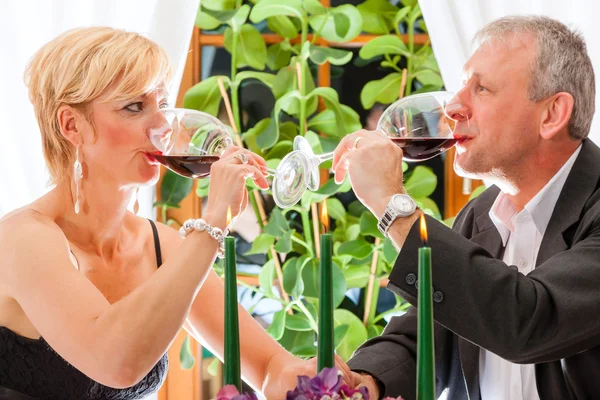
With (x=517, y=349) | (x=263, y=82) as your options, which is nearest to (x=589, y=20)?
(x=263, y=82)

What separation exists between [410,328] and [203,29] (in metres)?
1.57

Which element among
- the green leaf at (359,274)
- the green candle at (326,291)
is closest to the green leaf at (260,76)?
the green leaf at (359,274)

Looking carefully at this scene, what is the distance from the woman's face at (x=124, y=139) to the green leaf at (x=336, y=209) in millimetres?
1251

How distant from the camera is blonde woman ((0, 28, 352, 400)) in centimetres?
158

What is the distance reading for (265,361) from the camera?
1.83 meters

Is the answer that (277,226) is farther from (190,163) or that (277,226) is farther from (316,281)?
(190,163)

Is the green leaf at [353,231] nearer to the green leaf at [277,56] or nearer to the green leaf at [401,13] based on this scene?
the green leaf at [277,56]

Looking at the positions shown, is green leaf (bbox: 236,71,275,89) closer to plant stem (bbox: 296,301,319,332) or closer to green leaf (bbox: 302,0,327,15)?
green leaf (bbox: 302,0,327,15)

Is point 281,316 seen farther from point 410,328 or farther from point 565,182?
point 565,182

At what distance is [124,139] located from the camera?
1.80 metres

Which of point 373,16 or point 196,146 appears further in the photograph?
point 373,16

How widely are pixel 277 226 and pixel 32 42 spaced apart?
0.99m

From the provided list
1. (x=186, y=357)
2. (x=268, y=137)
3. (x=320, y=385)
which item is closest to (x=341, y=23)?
(x=268, y=137)

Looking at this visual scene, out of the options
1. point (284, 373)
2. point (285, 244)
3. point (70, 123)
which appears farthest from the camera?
point (285, 244)
